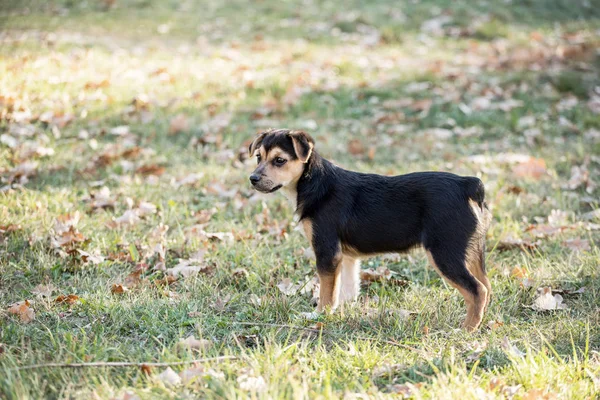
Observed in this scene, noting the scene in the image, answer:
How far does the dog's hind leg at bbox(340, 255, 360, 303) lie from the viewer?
4516 mm

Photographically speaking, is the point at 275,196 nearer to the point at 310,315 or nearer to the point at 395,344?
the point at 310,315

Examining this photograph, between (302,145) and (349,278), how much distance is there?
1.11 m

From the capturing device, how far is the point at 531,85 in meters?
10.0

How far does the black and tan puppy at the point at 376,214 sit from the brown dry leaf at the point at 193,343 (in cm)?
91

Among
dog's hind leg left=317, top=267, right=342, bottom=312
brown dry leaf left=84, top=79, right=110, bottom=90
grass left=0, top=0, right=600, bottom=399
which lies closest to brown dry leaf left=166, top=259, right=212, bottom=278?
grass left=0, top=0, right=600, bottom=399

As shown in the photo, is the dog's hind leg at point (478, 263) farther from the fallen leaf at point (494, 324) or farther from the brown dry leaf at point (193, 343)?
the brown dry leaf at point (193, 343)

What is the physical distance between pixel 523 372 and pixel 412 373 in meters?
0.59

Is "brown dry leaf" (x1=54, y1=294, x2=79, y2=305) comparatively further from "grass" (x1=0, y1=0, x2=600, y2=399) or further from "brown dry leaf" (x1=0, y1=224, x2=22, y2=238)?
"brown dry leaf" (x1=0, y1=224, x2=22, y2=238)

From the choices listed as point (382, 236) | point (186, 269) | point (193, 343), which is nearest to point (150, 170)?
point (186, 269)

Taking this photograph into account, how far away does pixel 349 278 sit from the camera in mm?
4605

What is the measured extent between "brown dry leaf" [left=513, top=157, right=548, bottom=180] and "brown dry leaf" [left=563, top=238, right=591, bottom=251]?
1.87 metres

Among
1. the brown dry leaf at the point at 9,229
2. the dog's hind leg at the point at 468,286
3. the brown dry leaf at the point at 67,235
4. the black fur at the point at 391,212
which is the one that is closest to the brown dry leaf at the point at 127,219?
the brown dry leaf at the point at 67,235

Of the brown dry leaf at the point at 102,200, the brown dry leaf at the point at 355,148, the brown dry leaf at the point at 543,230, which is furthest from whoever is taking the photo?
the brown dry leaf at the point at 355,148

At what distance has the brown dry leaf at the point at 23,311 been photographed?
385cm
